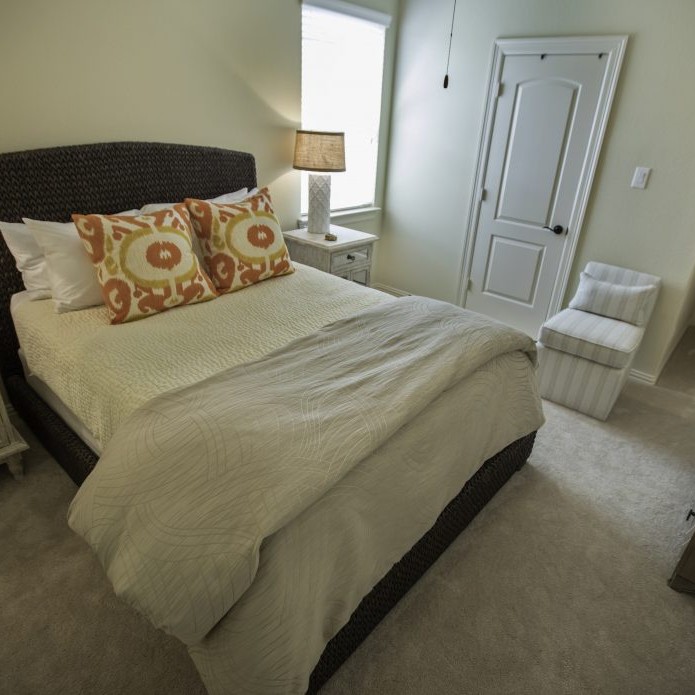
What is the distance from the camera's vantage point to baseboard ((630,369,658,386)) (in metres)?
3.12

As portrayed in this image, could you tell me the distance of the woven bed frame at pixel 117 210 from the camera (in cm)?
158

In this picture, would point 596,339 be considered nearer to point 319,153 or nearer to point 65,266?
point 319,153

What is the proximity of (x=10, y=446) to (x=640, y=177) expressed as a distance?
353 centimetres

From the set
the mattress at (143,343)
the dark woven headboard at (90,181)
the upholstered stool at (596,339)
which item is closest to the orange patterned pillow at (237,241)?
the mattress at (143,343)

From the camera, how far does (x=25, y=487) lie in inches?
81.0

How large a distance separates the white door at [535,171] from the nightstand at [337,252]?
3.01 feet

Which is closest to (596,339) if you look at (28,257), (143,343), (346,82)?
(143,343)

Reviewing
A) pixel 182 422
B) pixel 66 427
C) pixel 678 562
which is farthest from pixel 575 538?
pixel 66 427

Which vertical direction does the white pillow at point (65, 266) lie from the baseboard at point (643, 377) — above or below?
above

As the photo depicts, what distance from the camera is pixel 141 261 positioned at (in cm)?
195

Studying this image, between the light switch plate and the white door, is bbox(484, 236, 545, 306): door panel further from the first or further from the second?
the light switch plate

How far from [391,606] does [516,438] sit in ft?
2.77

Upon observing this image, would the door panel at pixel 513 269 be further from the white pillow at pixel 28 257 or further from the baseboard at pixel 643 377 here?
the white pillow at pixel 28 257

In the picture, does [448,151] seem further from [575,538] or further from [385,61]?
[575,538]
